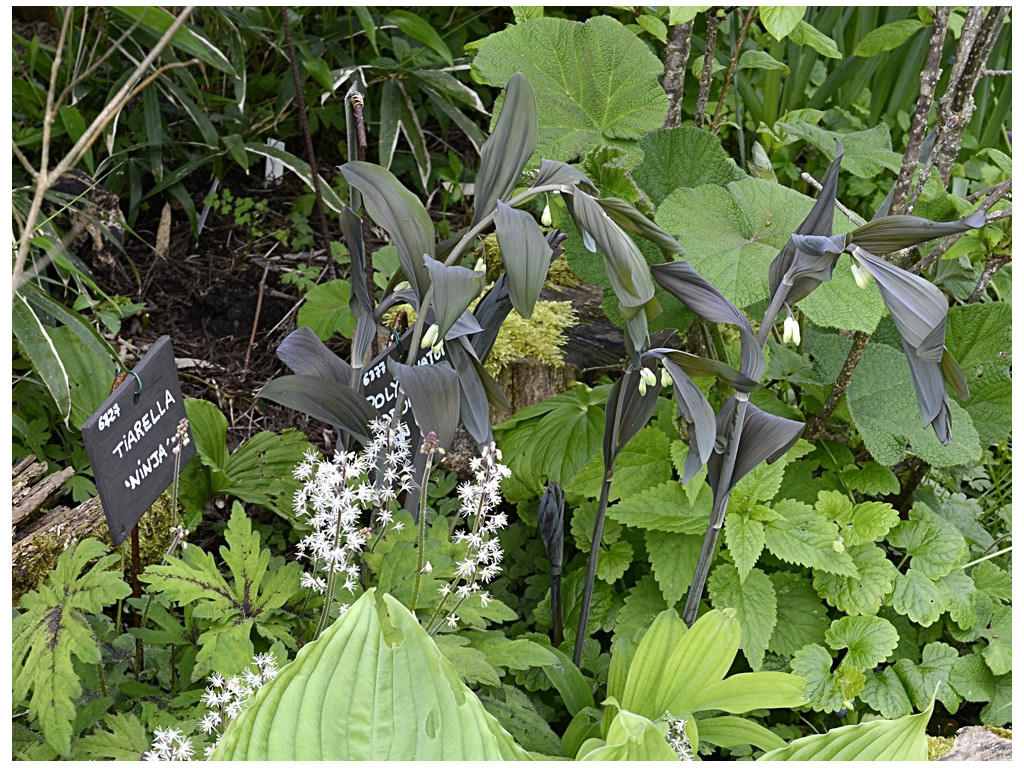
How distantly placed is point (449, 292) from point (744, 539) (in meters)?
0.67

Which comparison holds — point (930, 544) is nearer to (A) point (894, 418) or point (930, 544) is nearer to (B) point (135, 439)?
(A) point (894, 418)

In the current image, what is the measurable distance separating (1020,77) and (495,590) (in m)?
1.14

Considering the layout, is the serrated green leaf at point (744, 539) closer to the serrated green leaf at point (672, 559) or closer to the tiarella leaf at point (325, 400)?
the serrated green leaf at point (672, 559)

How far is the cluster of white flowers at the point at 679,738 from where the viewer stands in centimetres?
113

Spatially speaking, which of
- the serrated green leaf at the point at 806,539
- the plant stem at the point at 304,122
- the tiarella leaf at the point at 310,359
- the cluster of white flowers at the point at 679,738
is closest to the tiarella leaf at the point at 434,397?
the tiarella leaf at the point at 310,359

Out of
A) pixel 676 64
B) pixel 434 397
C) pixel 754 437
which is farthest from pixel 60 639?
pixel 676 64

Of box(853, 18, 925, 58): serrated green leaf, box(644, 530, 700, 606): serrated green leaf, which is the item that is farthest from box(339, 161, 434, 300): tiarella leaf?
box(853, 18, 925, 58): serrated green leaf

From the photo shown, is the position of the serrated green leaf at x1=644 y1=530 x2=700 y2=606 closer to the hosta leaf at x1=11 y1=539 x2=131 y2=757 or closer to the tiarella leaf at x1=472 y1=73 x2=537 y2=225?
the tiarella leaf at x1=472 y1=73 x2=537 y2=225

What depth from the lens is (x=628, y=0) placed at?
1640 mm

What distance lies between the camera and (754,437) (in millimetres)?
1155

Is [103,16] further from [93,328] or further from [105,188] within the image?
[93,328]

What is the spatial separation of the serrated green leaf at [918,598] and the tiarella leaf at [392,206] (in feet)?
3.21

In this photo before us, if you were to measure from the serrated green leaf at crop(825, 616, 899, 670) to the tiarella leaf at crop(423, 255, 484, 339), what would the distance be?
868 mm

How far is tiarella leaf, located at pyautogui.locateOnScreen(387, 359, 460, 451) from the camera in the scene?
103 centimetres
